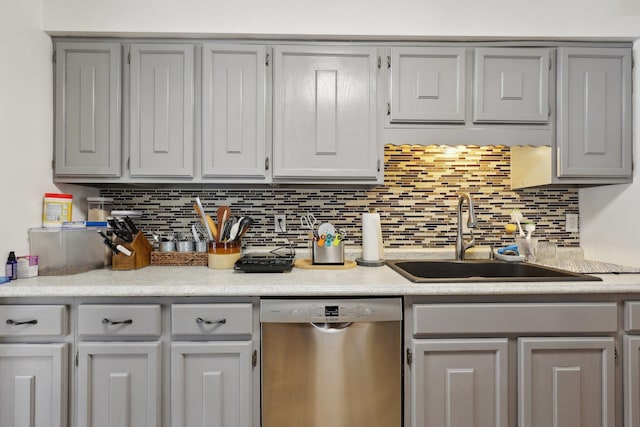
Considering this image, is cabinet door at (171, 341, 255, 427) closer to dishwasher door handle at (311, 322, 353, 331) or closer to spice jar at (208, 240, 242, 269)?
dishwasher door handle at (311, 322, 353, 331)

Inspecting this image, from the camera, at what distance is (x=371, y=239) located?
180 centimetres

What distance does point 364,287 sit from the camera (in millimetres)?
1319

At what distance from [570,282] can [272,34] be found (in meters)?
1.76

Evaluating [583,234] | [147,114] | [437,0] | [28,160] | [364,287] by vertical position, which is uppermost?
[437,0]

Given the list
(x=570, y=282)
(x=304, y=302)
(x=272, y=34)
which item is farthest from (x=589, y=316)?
Answer: (x=272, y=34)

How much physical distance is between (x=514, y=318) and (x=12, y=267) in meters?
2.12

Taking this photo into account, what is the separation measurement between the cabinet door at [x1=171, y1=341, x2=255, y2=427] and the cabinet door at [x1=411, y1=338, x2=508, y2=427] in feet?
2.21

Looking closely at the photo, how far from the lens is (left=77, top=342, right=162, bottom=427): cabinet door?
130 centimetres

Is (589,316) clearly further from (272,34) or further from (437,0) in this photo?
(272,34)

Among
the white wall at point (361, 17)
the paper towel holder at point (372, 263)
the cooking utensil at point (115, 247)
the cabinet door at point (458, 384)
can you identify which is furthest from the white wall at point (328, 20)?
the paper towel holder at point (372, 263)

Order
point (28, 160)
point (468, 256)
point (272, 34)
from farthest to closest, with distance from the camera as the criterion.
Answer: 1. point (468, 256)
2. point (272, 34)
3. point (28, 160)

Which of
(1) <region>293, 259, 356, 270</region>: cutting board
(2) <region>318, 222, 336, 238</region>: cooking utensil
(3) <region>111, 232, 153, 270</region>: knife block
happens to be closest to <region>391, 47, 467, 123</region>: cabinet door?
(2) <region>318, 222, 336, 238</region>: cooking utensil

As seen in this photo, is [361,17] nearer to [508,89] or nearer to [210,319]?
[508,89]

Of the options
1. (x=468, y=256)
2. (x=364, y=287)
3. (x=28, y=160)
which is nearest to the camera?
(x=364, y=287)
